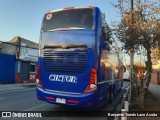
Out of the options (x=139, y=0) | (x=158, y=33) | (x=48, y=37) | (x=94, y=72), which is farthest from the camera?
(x=139, y=0)

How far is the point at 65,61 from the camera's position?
398 inches

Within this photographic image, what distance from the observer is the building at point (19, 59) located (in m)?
34.2

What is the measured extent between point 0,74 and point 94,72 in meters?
25.2

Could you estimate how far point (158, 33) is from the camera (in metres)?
11.3

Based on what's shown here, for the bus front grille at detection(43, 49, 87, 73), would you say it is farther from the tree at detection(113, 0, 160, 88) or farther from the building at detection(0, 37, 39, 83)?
the building at detection(0, 37, 39, 83)

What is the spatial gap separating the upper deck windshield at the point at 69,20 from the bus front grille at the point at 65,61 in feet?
3.05

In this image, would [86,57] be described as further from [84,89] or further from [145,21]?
[145,21]

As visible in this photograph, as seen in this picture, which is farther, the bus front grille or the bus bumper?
the bus front grille

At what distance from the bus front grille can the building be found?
23933mm

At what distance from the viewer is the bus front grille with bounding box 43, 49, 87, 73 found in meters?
9.86

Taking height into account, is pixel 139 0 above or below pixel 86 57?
above

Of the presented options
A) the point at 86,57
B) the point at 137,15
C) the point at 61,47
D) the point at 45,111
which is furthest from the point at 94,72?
the point at 137,15

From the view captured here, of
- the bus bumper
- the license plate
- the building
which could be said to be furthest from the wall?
the bus bumper

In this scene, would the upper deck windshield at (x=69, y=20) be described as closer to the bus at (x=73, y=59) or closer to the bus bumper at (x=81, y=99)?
the bus at (x=73, y=59)
